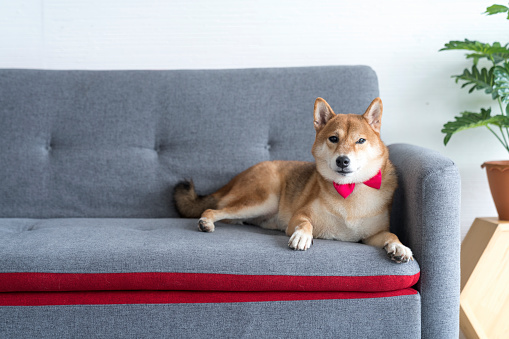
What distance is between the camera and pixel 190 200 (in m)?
2.23

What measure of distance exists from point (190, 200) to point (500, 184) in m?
1.61

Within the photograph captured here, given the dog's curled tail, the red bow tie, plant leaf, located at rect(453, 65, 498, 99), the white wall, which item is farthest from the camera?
the white wall

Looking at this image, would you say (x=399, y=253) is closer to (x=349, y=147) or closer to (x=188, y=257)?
(x=349, y=147)

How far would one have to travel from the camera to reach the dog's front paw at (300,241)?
1613mm

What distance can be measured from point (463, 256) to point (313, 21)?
1692 mm

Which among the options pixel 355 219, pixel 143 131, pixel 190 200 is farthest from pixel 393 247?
pixel 143 131

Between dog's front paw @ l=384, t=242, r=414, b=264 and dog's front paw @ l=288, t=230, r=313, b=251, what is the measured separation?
0.29 metres

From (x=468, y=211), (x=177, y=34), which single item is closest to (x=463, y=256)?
(x=468, y=211)

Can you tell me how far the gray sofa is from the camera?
5.02 ft

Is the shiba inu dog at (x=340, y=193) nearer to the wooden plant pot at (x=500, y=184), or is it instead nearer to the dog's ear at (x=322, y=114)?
the dog's ear at (x=322, y=114)

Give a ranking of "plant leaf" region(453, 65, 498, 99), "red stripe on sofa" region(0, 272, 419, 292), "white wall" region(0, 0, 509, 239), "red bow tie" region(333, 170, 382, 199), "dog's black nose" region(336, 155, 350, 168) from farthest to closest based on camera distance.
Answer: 1. "white wall" region(0, 0, 509, 239)
2. "plant leaf" region(453, 65, 498, 99)
3. "red bow tie" region(333, 170, 382, 199)
4. "dog's black nose" region(336, 155, 350, 168)
5. "red stripe on sofa" region(0, 272, 419, 292)

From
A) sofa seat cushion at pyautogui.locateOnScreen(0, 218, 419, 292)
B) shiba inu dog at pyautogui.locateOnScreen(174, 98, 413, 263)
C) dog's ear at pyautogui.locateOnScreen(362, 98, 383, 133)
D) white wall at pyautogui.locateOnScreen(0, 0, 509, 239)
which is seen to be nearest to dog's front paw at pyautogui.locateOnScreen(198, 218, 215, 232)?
shiba inu dog at pyautogui.locateOnScreen(174, 98, 413, 263)

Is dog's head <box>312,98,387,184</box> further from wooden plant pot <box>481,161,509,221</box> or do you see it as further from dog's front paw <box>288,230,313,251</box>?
wooden plant pot <box>481,161,509,221</box>

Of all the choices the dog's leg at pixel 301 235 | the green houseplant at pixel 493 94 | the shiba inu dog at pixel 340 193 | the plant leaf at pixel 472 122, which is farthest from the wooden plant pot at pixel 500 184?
the dog's leg at pixel 301 235
